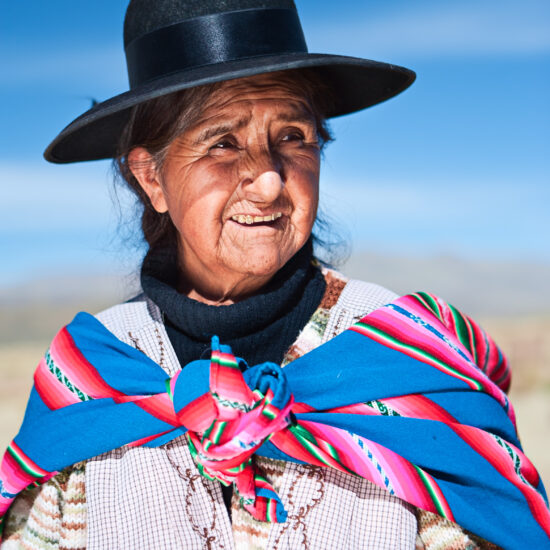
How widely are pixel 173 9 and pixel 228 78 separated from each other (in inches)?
15.6

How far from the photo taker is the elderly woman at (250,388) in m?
2.00

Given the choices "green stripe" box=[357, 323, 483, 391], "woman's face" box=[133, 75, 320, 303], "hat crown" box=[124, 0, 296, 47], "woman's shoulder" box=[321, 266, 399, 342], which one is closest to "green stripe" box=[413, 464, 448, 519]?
"green stripe" box=[357, 323, 483, 391]

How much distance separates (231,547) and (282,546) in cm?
16

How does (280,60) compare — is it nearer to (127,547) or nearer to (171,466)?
(171,466)

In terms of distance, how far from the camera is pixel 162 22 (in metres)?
2.12

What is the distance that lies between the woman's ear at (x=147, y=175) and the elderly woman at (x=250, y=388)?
0.09 ft

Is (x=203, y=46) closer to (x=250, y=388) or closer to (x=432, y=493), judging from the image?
(x=250, y=388)

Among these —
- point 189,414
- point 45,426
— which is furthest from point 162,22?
point 45,426

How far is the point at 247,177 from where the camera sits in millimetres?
2123

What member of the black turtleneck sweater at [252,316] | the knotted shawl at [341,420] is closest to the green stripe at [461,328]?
the knotted shawl at [341,420]

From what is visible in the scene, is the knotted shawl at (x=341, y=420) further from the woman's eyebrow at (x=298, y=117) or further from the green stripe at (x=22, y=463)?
the woman's eyebrow at (x=298, y=117)

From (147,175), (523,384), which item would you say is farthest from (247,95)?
(523,384)

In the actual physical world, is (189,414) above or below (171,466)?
above

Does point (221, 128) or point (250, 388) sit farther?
point (221, 128)
